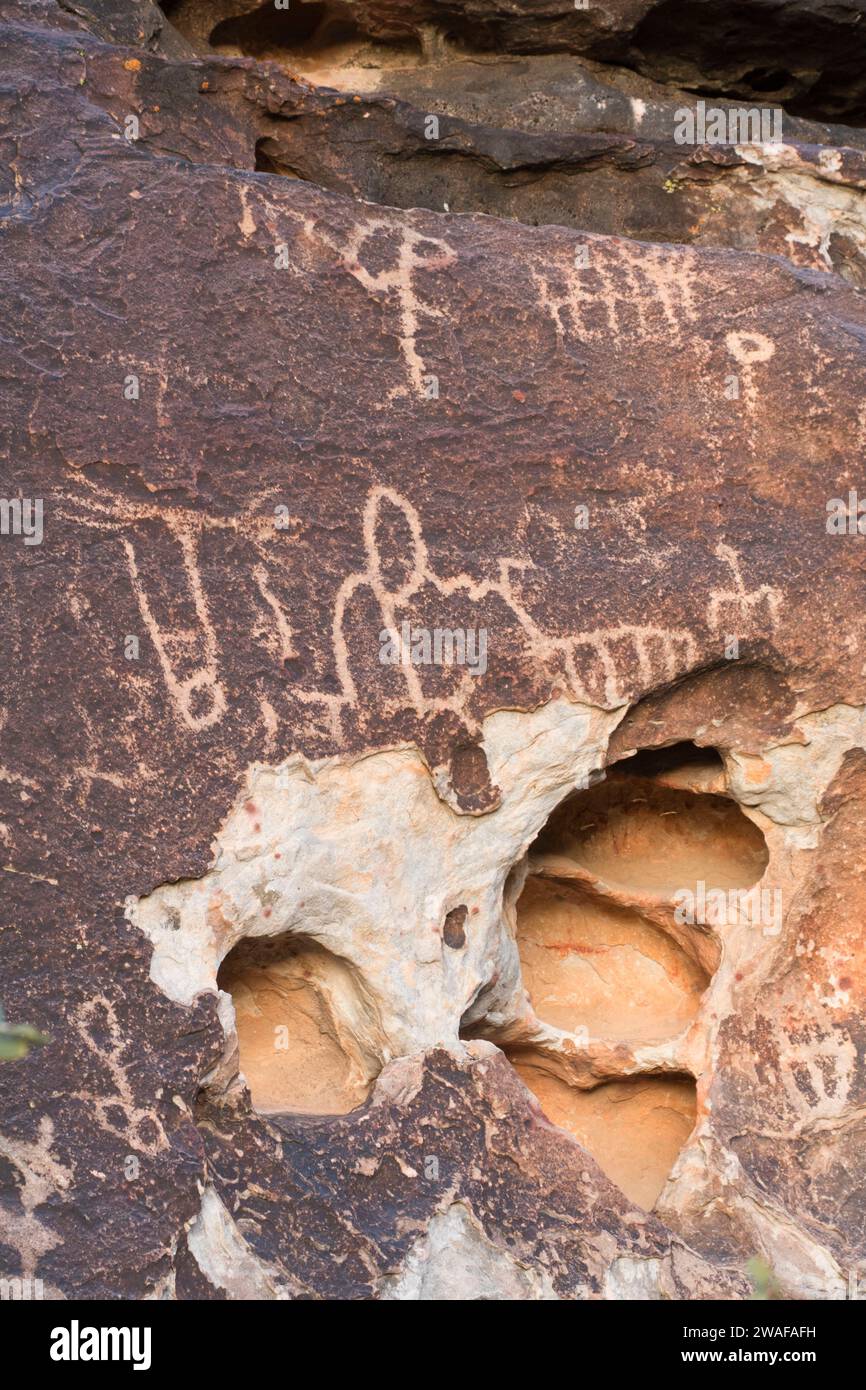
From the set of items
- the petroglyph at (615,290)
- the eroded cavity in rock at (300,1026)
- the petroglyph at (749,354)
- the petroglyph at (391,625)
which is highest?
the petroglyph at (615,290)

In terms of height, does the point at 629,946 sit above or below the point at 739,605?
below

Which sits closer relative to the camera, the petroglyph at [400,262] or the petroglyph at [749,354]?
the petroglyph at [400,262]

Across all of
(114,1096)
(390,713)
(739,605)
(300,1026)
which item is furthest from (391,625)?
(114,1096)

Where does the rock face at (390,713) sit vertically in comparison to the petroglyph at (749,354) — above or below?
below

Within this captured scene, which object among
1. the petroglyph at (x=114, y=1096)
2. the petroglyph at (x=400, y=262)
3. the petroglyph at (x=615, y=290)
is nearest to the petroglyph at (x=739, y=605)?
the petroglyph at (x=615, y=290)

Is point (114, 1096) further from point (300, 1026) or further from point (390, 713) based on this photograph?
point (390, 713)

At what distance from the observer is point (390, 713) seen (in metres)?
3.31

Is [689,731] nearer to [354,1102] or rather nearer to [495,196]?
[354,1102]

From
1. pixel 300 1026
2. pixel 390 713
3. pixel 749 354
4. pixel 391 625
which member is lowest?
pixel 300 1026

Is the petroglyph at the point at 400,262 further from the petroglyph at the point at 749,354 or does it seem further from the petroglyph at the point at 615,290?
the petroglyph at the point at 749,354

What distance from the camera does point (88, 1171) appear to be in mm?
2834

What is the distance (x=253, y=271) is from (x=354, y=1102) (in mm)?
1910

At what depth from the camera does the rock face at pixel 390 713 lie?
9.86ft

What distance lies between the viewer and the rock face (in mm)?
3004
